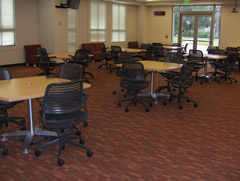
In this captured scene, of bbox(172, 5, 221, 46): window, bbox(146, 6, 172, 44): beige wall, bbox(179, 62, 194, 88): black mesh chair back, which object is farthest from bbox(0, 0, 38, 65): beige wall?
bbox(172, 5, 221, 46): window

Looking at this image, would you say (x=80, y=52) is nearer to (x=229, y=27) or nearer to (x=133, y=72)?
(x=133, y=72)

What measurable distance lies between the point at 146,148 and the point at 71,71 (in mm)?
1683

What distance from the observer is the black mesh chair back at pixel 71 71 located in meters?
4.65

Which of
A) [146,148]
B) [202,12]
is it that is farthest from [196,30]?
[146,148]

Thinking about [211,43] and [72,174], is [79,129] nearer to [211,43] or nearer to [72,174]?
[72,174]

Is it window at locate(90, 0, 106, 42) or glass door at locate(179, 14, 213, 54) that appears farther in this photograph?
glass door at locate(179, 14, 213, 54)

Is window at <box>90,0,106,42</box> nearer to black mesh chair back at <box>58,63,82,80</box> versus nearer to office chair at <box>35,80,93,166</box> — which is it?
black mesh chair back at <box>58,63,82,80</box>

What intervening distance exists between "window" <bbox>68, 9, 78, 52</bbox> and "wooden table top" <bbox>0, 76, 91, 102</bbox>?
8.31m

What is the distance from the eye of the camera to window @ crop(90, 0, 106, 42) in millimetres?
13773

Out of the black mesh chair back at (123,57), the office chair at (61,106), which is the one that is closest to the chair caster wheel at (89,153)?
the office chair at (61,106)

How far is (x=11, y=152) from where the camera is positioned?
12.8 feet

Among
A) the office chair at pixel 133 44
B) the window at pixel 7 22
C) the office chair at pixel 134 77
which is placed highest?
the window at pixel 7 22

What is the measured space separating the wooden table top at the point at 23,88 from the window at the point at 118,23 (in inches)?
436

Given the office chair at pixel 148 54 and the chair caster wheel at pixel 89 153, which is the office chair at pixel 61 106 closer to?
the chair caster wheel at pixel 89 153
